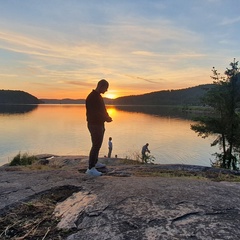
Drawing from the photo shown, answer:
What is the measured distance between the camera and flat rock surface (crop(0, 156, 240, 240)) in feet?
11.8

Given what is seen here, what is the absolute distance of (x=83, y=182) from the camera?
594cm

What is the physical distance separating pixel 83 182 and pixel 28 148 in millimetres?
31552

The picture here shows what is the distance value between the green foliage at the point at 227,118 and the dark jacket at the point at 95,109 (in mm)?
19920

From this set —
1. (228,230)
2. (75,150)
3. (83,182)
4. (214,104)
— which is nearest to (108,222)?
(228,230)

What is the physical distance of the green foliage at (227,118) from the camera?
2459 centimetres

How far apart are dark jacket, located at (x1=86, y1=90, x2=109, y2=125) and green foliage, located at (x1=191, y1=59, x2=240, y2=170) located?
19920mm

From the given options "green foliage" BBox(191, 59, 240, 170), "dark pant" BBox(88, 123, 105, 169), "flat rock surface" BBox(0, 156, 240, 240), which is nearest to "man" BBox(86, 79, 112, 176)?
"dark pant" BBox(88, 123, 105, 169)

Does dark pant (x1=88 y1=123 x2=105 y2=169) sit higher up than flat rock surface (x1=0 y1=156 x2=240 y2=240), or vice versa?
dark pant (x1=88 y1=123 x2=105 y2=169)

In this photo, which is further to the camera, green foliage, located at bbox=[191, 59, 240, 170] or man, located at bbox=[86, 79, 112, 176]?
green foliage, located at bbox=[191, 59, 240, 170]

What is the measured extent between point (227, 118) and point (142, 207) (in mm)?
22158

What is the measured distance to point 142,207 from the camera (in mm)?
4242

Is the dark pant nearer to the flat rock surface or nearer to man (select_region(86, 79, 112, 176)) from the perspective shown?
man (select_region(86, 79, 112, 176))

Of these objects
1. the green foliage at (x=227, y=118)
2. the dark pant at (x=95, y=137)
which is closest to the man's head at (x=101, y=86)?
the dark pant at (x=95, y=137)

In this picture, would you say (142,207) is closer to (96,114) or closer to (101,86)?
(96,114)
